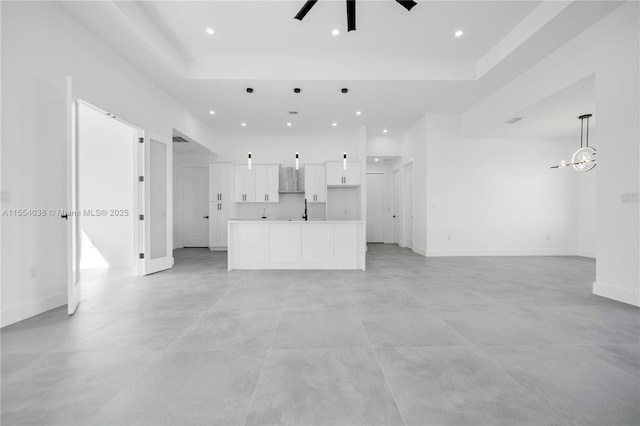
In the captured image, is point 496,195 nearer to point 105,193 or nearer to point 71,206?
point 71,206

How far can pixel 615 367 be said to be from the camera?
6.20 feet

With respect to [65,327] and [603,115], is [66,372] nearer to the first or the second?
[65,327]

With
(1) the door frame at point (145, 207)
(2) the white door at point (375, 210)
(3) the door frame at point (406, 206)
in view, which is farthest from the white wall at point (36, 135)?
(2) the white door at point (375, 210)

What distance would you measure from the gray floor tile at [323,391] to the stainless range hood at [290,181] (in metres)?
6.32

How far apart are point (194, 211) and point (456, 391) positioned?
8.66 m

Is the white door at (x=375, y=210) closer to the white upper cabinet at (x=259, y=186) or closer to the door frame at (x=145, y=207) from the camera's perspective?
the white upper cabinet at (x=259, y=186)

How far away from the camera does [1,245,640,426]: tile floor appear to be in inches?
57.7

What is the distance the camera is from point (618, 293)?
3320mm

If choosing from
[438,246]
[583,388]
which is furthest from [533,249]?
[583,388]

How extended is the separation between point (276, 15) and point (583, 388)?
4851mm

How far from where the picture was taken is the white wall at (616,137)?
10.5ft

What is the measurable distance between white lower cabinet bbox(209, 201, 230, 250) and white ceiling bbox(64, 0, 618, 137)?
111 inches

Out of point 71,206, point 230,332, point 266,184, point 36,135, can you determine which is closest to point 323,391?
point 230,332

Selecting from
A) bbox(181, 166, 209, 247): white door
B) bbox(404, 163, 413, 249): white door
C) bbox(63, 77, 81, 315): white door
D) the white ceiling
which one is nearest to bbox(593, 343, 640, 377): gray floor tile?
the white ceiling
